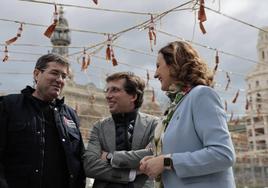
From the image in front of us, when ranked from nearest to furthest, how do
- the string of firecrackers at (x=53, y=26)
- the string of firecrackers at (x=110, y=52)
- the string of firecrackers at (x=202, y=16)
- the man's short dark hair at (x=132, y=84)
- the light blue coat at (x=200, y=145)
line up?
the light blue coat at (x=200, y=145)
the man's short dark hair at (x=132, y=84)
the string of firecrackers at (x=202, y=16)
the string of firecrackers at (x=53, y=26)
the string of firecrackers at (x=110, y=52)

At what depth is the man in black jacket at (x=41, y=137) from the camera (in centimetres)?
290

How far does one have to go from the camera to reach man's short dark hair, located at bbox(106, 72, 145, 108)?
125 inches

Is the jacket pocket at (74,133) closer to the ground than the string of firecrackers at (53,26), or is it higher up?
closer to the ground

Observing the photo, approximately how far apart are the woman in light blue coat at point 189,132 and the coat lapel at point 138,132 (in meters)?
0.61

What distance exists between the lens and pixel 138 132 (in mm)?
3100

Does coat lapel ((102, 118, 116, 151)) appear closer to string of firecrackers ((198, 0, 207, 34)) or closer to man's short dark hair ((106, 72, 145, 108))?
man's short dark hair ((106, 72, 145, 108))

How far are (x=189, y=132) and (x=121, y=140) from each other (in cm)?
91

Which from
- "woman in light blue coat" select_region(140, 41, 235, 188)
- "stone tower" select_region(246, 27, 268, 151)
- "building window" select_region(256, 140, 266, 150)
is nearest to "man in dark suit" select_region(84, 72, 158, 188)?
"woman in light blue coat" select_region(140, 41, 235, 188)

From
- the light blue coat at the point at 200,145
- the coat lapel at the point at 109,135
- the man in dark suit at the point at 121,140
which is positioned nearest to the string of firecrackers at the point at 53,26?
the man in dark suit at the point at 121,140

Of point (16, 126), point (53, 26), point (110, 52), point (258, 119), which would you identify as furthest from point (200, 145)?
point (258, 119)

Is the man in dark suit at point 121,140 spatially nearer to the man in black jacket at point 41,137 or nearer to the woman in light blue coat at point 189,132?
the man in black jacket at point 41,137

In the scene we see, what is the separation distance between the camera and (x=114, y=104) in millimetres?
3152

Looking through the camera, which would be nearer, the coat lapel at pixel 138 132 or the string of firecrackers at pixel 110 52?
the coat lapel at pixel 138 132

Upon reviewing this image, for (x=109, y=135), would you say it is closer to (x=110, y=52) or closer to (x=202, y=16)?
(x=202, y=16)
